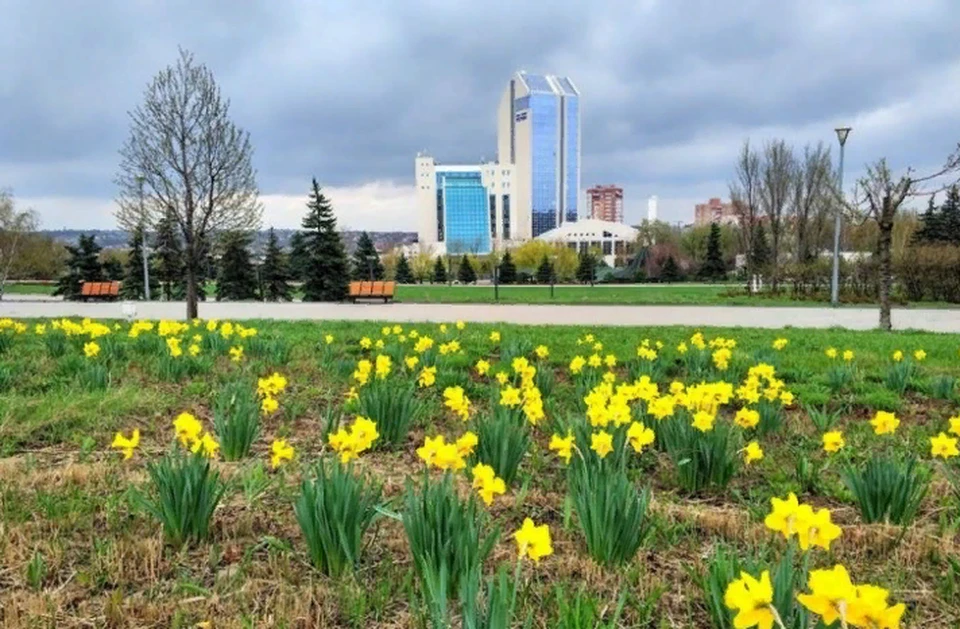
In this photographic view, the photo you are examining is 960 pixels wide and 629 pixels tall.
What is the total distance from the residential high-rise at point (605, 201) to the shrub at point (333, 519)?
6889 inches

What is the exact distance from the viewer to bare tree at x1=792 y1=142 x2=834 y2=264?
32031 mm

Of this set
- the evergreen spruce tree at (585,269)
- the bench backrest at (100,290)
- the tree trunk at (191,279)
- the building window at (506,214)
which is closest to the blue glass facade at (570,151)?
the building window at (506,214)

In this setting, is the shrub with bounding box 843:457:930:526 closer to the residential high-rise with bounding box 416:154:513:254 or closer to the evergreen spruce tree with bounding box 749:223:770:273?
the evergreen spruce tree with bounding box 749:223:770:273

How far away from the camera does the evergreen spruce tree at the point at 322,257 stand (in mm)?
32125

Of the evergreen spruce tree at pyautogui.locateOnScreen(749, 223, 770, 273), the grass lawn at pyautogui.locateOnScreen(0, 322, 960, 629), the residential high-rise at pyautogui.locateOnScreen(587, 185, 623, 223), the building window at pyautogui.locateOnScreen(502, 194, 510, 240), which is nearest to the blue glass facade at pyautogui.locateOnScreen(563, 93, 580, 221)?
the building window at pyautogui.locateOnScreen(502, 194, 510, 240)

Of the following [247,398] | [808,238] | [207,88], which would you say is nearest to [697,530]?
[247,398]

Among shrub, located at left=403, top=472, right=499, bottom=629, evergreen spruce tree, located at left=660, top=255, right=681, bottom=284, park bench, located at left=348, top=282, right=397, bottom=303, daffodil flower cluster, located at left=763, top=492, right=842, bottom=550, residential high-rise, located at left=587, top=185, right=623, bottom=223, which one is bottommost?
shrub, located at left=403, top=472, right=499, bottom=629

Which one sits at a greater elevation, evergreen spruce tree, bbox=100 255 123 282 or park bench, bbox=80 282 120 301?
evergreen spruce tree, bbox=100 255 123 282

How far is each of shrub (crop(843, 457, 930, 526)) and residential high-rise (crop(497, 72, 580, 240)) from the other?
132 meters

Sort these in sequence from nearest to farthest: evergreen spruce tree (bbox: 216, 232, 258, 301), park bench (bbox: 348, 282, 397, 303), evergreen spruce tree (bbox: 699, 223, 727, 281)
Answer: park bench (bbox: 348, 282, 397, 303), evergreen spruce tree (bbox: 216, 232, 258, 301), evergreen spruce tree (bbox: 699, 223, 727, 281)

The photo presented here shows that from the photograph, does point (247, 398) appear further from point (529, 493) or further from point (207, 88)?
point (207, 88)

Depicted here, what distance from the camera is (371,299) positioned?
88.3ft

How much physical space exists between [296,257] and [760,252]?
24.8 metres

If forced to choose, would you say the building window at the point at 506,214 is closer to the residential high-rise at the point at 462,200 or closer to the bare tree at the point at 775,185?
the residential high-rise at the point at 462,200
